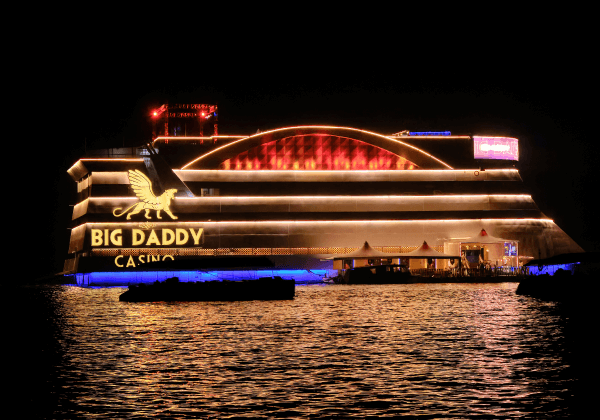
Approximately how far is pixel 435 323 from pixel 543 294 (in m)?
27.4

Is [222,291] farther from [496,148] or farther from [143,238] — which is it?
[496,148]

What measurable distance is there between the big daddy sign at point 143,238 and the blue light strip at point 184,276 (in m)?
3.62

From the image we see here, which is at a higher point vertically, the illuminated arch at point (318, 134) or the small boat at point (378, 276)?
the illuminated arch at point (318, 134)

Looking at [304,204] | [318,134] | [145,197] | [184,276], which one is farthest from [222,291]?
[318,134]

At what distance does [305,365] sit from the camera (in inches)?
1082

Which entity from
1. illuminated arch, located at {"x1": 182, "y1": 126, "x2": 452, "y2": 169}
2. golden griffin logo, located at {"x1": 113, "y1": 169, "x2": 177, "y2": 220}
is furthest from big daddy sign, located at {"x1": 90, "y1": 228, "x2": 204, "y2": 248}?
illuminated arch, located at {"x1": 182, "y1": 126, "x2": 452, "y2": 169}

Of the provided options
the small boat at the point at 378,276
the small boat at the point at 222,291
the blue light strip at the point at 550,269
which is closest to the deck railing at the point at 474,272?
the blue light strip at the point at 550,269

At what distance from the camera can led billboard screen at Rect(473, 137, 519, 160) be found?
111 meters

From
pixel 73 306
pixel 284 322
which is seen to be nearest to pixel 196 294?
pixel 73 306

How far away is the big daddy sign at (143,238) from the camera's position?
10381 cm

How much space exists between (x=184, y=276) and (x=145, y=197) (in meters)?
12.4

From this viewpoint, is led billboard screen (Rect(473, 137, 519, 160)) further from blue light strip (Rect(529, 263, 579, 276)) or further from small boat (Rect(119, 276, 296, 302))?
small boat (Rect(119, 276, 296, 302))

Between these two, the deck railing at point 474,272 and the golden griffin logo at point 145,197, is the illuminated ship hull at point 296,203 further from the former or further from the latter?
the deck railing at point 474,272

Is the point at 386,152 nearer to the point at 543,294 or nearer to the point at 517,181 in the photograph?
the point at 517,181
